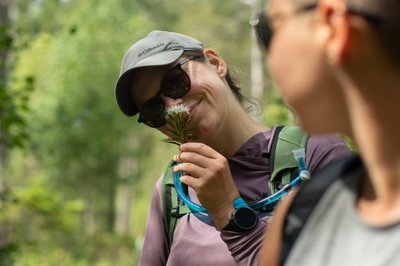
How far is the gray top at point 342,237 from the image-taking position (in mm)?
1334

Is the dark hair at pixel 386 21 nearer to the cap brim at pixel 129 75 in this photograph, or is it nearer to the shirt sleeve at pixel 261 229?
the shirt sleeve at pixel 261 229

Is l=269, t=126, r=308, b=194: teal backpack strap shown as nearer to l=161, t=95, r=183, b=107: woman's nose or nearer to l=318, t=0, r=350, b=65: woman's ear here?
l=161, t=95, r=183, b=107: woman's nose

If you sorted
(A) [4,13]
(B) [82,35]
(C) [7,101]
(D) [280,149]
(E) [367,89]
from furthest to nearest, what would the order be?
1. (B) [82,35]
2. (A) [4,13]
3. (C) [7,101]
4. (D) [280,149]
5. (E) [367,89]

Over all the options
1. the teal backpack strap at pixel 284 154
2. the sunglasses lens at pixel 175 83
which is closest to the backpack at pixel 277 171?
the teal backpack strap at pixel 284 154

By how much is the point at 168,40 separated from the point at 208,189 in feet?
2.13

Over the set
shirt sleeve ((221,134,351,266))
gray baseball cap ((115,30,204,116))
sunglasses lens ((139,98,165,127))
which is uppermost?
gray baseball cap ((115,30,204,116))

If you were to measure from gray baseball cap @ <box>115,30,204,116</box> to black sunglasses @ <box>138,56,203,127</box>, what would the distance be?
48 millimetres

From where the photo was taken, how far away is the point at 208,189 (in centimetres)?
233

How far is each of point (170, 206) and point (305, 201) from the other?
1.16 m

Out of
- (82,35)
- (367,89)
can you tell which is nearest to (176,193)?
(367,89)

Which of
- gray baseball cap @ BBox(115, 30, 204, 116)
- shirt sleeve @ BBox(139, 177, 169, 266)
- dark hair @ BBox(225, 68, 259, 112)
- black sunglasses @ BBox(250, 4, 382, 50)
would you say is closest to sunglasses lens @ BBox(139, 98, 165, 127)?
gray baseball cap @ BBox(115, 30, 204, 116)

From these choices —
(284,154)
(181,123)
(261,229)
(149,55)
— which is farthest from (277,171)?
(149,55)

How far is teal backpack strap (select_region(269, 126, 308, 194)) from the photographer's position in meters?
2.39

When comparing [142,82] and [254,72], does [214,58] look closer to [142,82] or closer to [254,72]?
[142,82]
